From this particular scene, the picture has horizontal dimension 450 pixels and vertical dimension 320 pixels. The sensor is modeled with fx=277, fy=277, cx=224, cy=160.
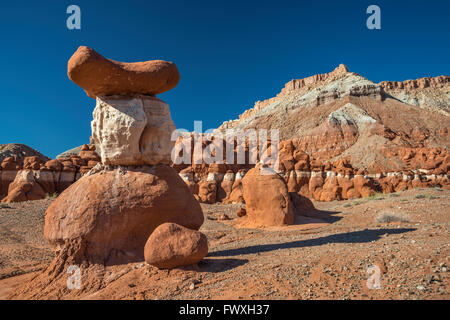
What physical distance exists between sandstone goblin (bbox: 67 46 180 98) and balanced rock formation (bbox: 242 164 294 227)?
6.27 metres

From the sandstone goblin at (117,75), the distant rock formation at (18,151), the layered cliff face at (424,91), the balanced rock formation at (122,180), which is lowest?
the balanced rock formation at (122,180)

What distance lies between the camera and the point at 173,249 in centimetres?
446

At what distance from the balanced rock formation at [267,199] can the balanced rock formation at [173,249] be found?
21.6 ft

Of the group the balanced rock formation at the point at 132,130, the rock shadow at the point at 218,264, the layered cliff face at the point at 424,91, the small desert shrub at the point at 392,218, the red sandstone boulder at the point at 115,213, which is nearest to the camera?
the rock shadow at the point at 218,264

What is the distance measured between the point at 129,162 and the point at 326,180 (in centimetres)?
2138

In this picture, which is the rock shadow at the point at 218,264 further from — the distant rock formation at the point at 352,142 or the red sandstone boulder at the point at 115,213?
the distant rock formation at the point at 352,142

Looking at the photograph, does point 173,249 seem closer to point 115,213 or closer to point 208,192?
point 115,213

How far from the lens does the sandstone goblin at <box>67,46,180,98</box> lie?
18.0 feet

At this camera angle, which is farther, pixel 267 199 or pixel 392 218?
pixel 267 199

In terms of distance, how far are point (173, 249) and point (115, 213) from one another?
1530 millimetres

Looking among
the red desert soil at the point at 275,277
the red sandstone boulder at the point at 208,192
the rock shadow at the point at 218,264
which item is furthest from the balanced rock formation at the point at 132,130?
the red sandstone boulder at the point at 208,192

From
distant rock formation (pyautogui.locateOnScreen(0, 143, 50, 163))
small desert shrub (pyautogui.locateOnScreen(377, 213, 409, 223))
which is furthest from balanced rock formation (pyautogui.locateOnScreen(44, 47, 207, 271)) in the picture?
distant rock formation (pyautogui.locateOnScreen(0, 143, 50, 163))

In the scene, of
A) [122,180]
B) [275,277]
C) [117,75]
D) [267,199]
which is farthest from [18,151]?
[275,277]

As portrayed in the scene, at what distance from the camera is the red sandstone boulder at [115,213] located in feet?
16.6
